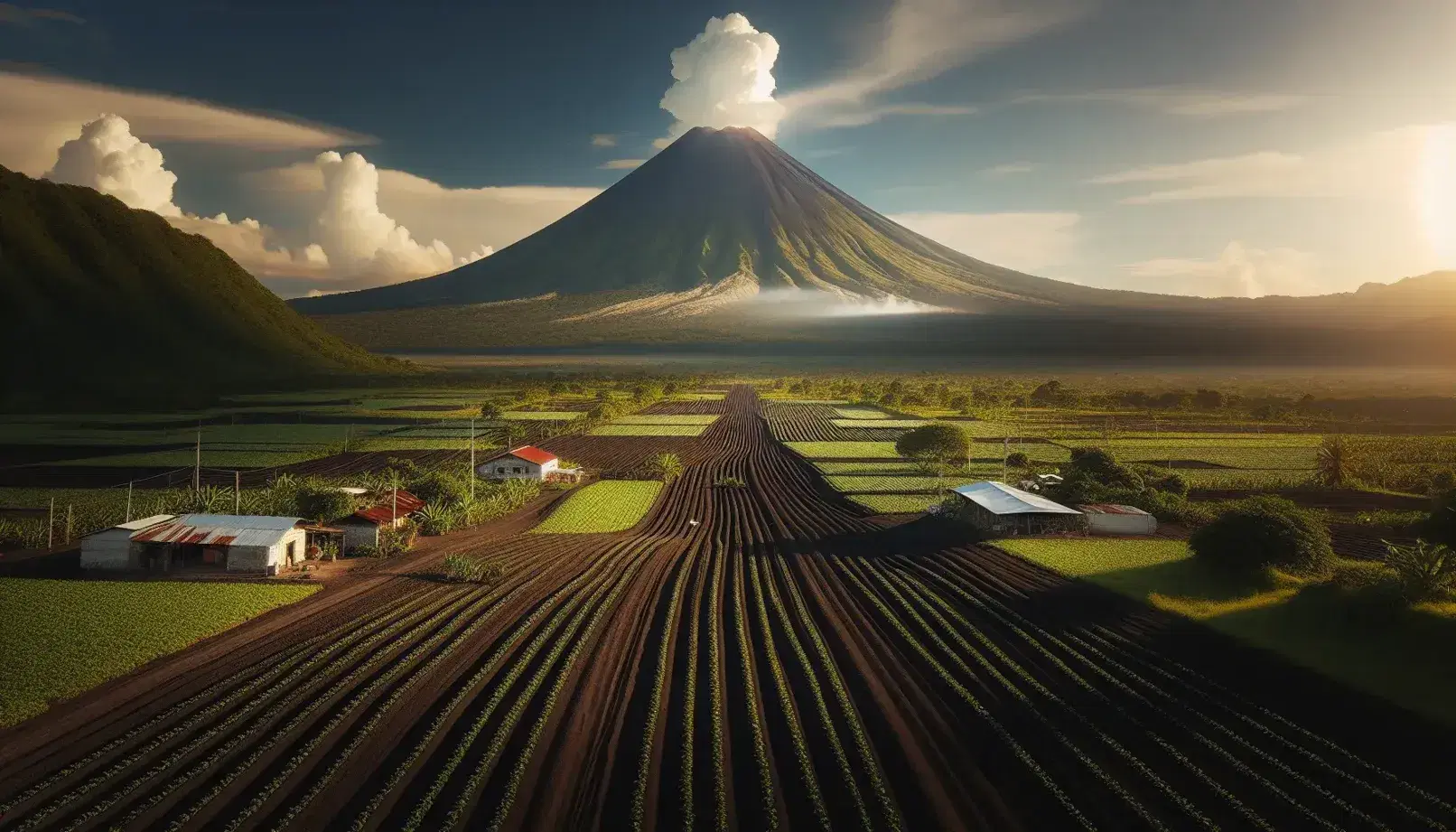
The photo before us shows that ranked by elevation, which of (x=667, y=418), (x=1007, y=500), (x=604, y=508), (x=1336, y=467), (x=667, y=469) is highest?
(x=1336, y=467)

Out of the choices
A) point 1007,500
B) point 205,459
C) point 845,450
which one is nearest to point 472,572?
point 1007,500

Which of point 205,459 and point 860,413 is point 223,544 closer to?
point 205,459

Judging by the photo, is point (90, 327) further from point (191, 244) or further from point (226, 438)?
point (226, 438)

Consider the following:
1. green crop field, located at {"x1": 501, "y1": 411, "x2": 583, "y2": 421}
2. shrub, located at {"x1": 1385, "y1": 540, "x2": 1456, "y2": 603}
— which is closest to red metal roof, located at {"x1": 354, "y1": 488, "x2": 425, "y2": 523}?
shrub, located at {"x1": 1385, "y1": 540, "x2": 1456, "y2": 603}

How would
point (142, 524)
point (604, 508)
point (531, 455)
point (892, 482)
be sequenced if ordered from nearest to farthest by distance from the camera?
1. point (142, 524)
2. point (604, 508)
3. point (531, 455)
4. point (892, 482)

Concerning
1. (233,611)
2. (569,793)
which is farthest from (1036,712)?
(233,611)

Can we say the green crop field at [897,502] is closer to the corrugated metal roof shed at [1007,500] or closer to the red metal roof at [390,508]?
the corrugated metal roof shed at [1007,500]

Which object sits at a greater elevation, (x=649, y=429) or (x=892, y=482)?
(x=649, y=429)
